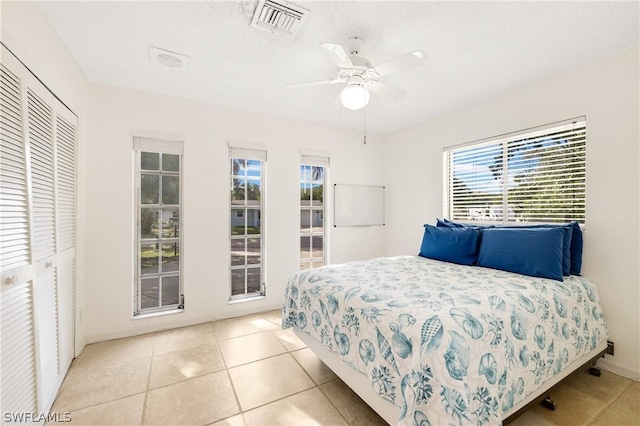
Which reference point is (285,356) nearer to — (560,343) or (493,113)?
(560,343)

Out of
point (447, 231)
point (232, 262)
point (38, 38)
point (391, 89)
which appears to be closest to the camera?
point (38, 38)

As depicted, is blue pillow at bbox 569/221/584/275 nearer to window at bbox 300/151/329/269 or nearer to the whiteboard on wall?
the whiteboard on wall

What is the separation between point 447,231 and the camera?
121 inches

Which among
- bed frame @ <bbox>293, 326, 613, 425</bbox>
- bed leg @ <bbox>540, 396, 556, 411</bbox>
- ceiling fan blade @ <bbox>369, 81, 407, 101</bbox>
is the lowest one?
bed leg @ <bbox>540, 396, 556, 411</bbox>

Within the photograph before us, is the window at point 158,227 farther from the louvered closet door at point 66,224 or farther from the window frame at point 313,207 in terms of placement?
the window frame at point 313,207

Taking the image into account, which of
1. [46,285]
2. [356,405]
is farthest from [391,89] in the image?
[46,285]

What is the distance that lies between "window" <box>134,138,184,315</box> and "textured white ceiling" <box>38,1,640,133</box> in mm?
712

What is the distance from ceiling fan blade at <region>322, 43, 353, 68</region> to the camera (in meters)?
Result: 1.69

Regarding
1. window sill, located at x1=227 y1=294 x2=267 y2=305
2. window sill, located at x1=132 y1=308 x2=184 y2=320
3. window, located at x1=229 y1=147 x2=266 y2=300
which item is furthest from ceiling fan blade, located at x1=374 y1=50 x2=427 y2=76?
window sill, located at x1=132 y1=308 x2=184 y2=320

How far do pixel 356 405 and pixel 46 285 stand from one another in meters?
2.20

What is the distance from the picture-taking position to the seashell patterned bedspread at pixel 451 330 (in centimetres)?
130

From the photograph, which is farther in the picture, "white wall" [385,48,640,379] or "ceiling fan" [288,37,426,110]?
"white wall" [385,48,640,379]

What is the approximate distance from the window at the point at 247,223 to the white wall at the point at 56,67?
1448mm

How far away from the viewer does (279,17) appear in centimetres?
185
